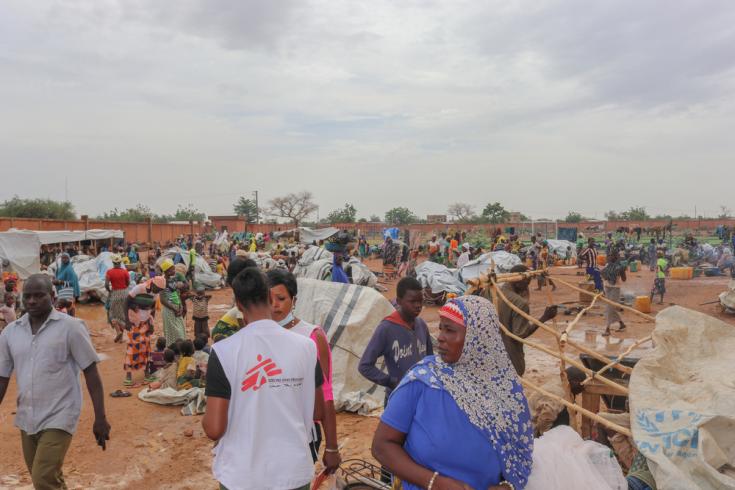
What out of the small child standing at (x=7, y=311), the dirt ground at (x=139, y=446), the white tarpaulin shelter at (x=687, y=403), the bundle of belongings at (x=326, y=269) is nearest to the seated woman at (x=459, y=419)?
the white tarpaulin shelter at (x=687, y=403)

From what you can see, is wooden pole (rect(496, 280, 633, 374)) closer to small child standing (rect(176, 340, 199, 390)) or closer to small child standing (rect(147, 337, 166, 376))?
small child standing (rect(176, 340, 199, 390))

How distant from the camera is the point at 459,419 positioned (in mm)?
1970

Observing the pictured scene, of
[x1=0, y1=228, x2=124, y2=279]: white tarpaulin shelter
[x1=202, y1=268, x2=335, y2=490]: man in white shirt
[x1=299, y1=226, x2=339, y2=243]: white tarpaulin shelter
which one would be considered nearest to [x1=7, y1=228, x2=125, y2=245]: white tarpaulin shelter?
[x1=0, y1=228, x2=124, y2=279]: white tarpaulin shelter

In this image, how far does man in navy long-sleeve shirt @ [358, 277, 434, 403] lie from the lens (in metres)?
3.71

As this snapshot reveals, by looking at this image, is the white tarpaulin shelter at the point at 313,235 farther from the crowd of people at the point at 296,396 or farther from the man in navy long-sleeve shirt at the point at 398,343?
the crowd of people at the point at 296,396

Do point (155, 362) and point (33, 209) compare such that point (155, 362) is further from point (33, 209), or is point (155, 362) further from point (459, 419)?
point (33, 209)

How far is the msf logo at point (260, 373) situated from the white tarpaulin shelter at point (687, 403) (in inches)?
77.1

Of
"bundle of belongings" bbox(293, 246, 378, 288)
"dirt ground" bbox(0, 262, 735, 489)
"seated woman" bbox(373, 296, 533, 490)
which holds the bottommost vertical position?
"dirt ground" bbox(0, 262, 735, 489)

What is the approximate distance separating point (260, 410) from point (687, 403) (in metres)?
2.32

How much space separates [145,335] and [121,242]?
69.0ft

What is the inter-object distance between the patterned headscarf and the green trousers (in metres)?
2.35

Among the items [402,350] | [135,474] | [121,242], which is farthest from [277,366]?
[121,242]

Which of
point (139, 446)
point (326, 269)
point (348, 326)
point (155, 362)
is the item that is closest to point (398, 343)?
point (348, 326)

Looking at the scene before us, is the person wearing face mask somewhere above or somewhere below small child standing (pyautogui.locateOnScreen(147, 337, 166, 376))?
above
